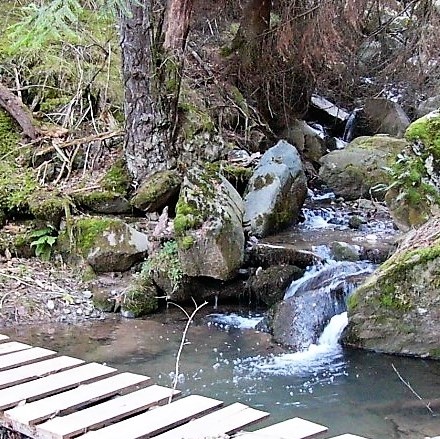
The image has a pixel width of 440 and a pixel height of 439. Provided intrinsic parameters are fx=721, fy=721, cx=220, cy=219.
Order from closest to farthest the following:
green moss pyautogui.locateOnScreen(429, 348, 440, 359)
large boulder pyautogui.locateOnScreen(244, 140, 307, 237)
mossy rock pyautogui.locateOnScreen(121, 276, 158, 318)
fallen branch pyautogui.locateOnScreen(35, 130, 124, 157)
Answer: green moss pyautogui.locateOnScreen(429, 348, 440, 359), mossy rock pyautogui.locateOnScreen(121, 276, 158, 318), large boulder pyautogui.locateOnScreen(244, 140, 307, 237), fallen branch pyautogui.locateOnScreen(35, 130, 124, 157)

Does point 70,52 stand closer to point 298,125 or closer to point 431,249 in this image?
point 298,125

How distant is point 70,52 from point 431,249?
19.4ft

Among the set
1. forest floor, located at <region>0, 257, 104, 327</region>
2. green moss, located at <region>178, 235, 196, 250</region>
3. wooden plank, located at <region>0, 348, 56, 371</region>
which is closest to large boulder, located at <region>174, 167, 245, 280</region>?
green moss, located at <region>178, 235, 196, 250</region>

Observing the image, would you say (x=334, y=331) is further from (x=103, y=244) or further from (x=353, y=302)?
(x=103, y=244)

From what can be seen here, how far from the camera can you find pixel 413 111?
1352cm

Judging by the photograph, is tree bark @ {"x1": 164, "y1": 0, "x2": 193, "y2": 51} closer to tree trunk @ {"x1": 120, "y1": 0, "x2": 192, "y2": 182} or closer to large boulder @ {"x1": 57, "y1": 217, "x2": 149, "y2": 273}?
tree trunk @ {"x1": 120, "y1": 0, "x2": 192, "y2": 182}

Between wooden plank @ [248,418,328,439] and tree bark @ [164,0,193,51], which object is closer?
wooden plank @ [248,418,328,439]

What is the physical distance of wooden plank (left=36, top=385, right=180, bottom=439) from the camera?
2.55 metres

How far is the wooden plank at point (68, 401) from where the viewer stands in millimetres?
2637

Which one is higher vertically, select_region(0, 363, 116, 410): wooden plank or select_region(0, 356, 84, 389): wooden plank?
select_region(0, 363, 116, 410): wooden plank

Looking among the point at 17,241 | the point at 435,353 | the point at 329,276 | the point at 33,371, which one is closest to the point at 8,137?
the point at 17,241

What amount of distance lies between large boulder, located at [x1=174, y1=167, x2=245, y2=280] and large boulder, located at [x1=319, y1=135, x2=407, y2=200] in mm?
2956

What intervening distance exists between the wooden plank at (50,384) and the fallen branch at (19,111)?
20.3 feet

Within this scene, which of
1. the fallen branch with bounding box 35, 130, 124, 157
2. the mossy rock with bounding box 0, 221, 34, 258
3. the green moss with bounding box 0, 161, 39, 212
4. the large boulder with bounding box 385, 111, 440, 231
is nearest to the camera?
the large boulder with bounding box 385, 111, 440, 231
